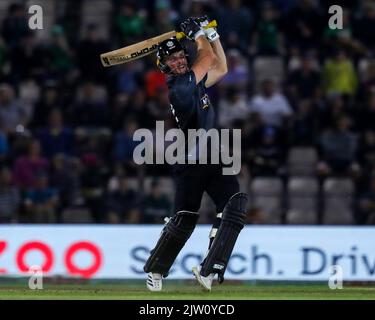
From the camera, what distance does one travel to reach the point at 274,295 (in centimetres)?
1130

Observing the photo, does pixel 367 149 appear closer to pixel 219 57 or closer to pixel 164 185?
pixel 164 185

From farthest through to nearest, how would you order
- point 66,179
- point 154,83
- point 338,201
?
point 154,83 < point 66,179 < point 338,201

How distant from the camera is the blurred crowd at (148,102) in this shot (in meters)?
16.5

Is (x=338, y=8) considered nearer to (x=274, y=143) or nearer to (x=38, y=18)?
(x=274, y=143)

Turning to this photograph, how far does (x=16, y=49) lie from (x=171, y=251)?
306 inches

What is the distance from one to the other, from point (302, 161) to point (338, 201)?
873mm

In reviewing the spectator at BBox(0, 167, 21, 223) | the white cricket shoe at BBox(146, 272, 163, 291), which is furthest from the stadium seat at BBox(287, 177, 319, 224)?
the white cricket shoe at BBox(146, 272, 163, 291)

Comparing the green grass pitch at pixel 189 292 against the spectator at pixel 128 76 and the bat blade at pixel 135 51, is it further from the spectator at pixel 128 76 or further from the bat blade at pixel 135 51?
the spectator at pixel 128 76

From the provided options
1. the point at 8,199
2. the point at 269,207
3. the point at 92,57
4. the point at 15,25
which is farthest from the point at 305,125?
the point at 15,25

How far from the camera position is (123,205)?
53.6ft

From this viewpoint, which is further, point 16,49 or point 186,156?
point 16,49

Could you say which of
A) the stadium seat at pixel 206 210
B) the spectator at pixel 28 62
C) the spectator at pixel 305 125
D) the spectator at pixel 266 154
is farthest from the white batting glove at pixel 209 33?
the spectator at pixel 28 62
